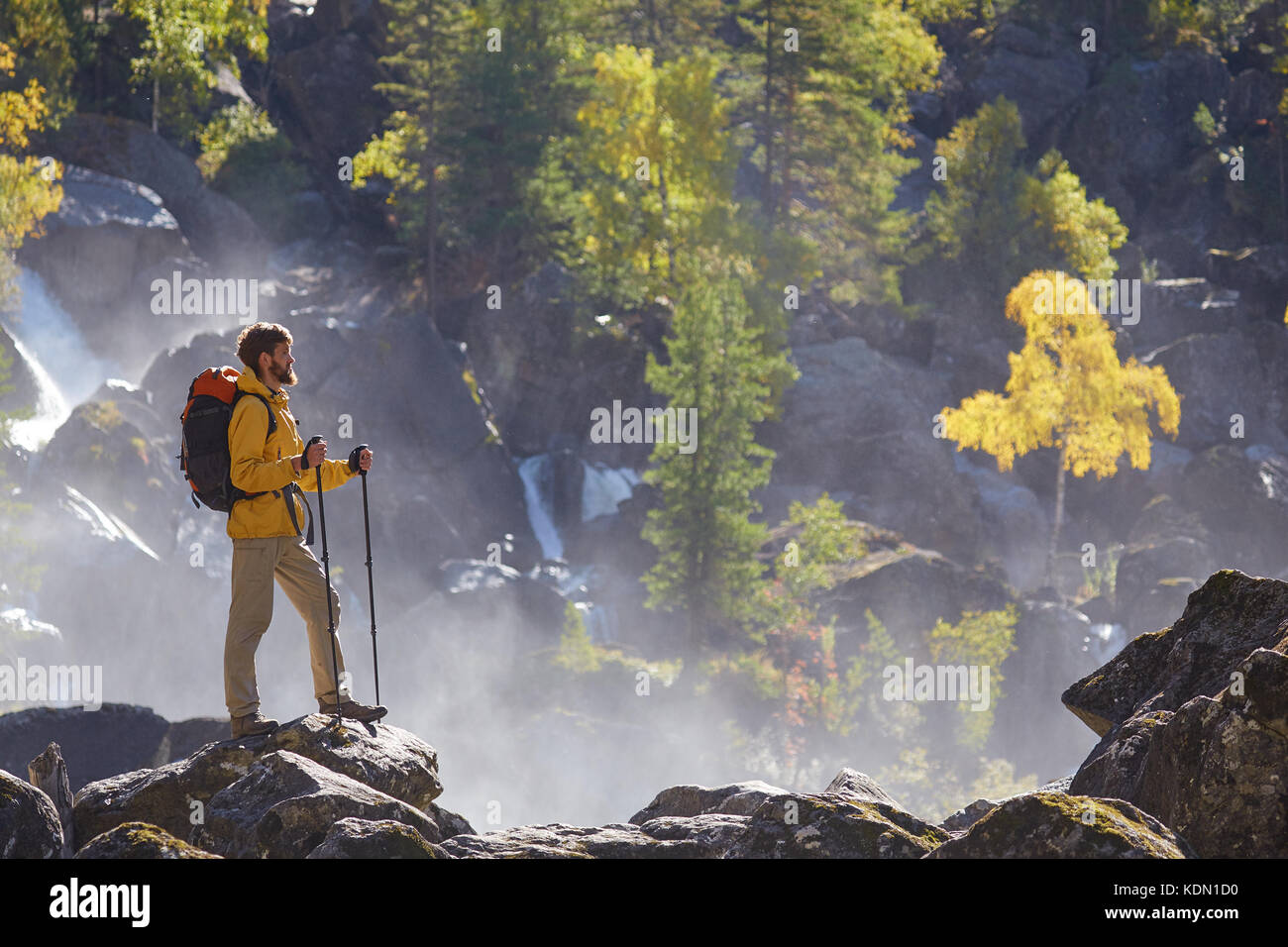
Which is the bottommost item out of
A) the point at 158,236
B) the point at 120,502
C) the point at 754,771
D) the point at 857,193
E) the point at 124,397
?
the point at 754,771

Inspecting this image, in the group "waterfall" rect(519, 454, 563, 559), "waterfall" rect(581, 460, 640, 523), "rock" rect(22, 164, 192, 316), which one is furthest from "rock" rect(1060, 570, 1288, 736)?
"rock" rect(22, 164, 192, 316)

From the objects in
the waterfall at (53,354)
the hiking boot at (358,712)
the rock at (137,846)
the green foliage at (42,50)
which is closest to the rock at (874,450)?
the waterfall at (53,354)

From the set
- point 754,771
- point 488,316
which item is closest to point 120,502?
point 488,316

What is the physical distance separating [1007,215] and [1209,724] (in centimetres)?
4718

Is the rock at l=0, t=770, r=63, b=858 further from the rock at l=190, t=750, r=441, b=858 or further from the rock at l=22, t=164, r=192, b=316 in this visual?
the rock at l=22, t=164, r=192, b=316

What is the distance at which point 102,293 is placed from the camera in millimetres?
42406

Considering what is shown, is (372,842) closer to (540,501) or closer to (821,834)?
(821,834)

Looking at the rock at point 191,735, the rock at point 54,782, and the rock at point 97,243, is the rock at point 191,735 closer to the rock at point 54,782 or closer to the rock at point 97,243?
the rock at point 54,782

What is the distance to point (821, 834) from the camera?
7.21m

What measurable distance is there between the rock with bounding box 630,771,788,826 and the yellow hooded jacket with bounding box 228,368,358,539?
3316 millimetres

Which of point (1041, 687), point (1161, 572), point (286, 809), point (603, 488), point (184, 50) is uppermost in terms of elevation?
point (184, 50)

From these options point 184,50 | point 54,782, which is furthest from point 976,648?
point 184,50
